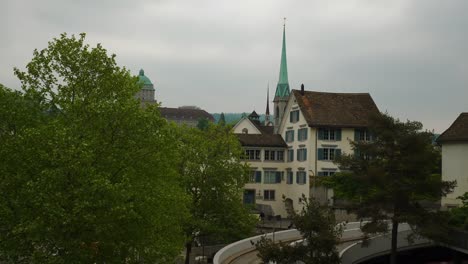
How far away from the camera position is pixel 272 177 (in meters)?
70.1

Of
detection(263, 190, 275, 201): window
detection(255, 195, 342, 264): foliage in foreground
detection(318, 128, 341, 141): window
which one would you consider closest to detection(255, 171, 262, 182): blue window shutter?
detection(263, 190, 275, 201): window

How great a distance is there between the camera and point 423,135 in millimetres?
33156

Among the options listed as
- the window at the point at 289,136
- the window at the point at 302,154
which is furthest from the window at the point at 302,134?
the window at the point at 289,136

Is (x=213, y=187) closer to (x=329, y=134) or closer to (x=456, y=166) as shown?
(x=456, y=166)

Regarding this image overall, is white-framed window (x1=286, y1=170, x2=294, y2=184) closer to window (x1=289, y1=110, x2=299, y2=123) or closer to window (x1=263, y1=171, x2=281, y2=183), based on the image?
window (x1=263, y1=171, x2=281, y2=183)

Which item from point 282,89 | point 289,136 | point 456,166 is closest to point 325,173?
point 289,136

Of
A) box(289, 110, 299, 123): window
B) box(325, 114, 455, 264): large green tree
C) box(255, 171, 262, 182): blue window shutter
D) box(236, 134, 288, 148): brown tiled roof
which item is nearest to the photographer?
box(325, 114, 455, 264): large green tree

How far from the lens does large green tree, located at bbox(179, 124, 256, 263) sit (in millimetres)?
41844

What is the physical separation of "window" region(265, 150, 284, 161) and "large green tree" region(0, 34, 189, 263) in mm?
41676

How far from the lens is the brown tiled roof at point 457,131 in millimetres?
47131

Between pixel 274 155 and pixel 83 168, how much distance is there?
160 feet

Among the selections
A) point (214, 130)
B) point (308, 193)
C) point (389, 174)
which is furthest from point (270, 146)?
point (389, 174)

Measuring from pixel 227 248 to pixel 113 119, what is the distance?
17.7 metres

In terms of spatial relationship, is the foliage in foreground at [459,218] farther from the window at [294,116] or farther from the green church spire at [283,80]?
the green church spire at [283,80]
